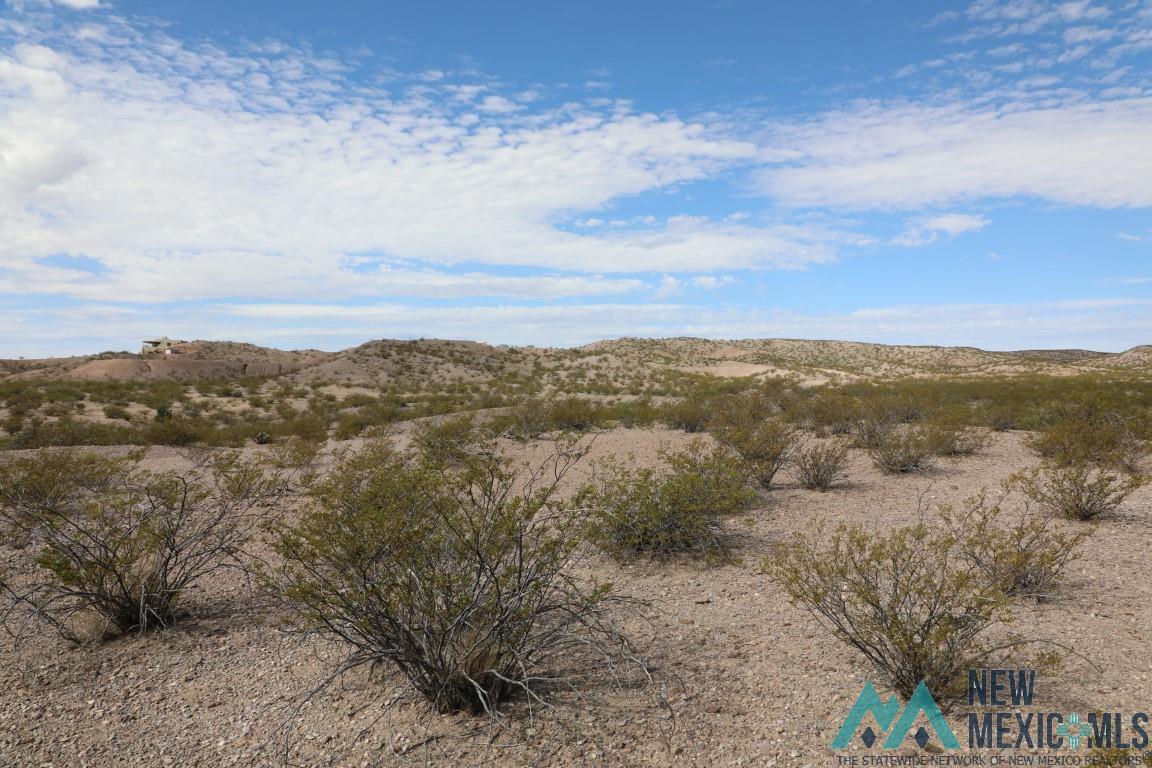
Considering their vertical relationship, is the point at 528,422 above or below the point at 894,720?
above

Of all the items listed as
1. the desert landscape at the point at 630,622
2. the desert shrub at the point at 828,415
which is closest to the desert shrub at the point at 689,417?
the desert shrub at the point at 828,415

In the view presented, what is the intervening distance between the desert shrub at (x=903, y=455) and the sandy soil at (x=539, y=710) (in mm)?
5673

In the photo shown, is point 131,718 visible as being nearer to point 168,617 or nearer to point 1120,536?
point 168,617

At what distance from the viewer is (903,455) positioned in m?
13.0

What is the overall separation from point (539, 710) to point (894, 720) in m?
2.40

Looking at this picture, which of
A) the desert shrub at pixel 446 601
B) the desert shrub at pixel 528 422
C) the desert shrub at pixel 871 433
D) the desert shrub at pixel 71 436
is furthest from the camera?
the desert shrub at pixel 528 422

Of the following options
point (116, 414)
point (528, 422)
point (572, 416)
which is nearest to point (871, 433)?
point (572, 416)

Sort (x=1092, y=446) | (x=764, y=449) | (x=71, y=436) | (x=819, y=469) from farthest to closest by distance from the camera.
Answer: (x=71, y=436) → (x=764, y=449) → (x=1092, y=446) → (x=819, y=469)

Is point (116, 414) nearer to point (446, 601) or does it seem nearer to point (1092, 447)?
point (446, 601)

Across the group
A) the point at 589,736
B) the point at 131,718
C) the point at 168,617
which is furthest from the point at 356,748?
the point at 168,617

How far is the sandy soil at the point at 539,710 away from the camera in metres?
4.34

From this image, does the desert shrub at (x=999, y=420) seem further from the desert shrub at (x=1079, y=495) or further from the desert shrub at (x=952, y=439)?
the desert shrub at (x=1079, y=495)

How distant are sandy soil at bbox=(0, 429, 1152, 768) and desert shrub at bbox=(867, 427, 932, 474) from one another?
18.6 feet

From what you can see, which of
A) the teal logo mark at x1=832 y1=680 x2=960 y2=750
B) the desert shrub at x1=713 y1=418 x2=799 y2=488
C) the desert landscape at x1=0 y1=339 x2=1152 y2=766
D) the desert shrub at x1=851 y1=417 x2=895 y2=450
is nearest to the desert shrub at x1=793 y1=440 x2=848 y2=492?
the desert landscape at x1=0 y1=339 x2=1152 y2=766
